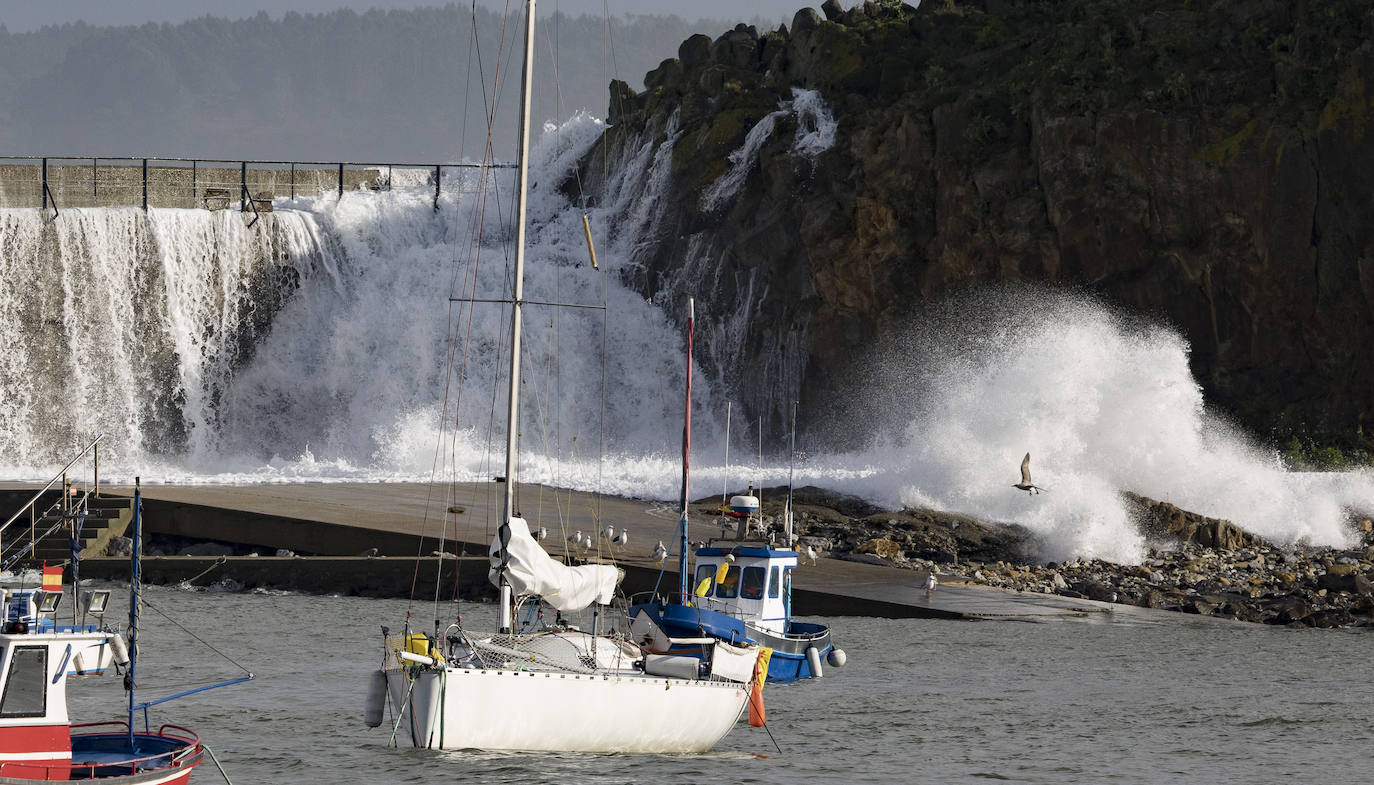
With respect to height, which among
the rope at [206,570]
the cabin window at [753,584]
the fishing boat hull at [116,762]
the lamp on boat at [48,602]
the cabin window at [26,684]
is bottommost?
the fishing boat hull at [116,762]

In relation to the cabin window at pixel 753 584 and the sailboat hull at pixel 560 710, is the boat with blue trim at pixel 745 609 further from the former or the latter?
the sailboat hull at pixel 560 710

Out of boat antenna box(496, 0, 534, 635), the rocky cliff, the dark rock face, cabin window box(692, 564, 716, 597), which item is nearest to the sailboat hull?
boat antenna box(496, 0, 534, 635)

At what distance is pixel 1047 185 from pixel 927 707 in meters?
34.3

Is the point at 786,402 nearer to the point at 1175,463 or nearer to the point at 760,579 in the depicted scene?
the point at 1175,463

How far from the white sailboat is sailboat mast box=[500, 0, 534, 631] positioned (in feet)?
0.09

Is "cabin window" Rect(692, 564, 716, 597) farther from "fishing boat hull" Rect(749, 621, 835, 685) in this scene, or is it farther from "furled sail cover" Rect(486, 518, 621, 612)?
"furled sail cover" Rect(486, 518, 621, 612)

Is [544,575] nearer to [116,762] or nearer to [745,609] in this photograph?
[116,762]

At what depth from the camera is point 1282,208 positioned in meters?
51.8

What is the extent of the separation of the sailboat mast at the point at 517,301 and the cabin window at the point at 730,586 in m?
6.02

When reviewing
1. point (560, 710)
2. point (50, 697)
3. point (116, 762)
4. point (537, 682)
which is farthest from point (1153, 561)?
point (50, 697)

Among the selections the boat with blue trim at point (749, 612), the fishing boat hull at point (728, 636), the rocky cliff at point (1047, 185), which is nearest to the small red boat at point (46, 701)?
the fishing boat hull at point (728, 636)

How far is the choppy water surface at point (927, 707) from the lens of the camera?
2012 cm

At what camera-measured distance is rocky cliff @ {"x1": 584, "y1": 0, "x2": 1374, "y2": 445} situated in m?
51.9

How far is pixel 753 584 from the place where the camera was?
27.1 metres
